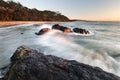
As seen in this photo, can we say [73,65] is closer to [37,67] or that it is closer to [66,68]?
[66,68]

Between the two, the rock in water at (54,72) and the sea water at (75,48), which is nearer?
the rock in water at (54,72)

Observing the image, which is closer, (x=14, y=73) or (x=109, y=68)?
(x=14, y=73)

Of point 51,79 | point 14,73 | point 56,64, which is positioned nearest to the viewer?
point 51,79

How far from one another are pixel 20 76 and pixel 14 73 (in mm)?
229

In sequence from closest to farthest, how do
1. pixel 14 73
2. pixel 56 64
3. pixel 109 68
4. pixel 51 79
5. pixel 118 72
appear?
1. pixel 51 79
2. pixel 14 73
3. pixel 56 64
4. pixel 118 72
5. pixel 109 68

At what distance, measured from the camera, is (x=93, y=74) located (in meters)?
4.22

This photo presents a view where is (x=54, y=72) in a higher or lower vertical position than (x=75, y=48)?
higher

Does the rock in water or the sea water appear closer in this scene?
the rock in water

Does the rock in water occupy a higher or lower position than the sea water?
higher

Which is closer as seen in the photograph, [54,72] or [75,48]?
[54,72]

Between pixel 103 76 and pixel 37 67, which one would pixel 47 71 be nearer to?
pixel 37 67

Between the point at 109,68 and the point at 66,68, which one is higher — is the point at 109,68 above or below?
below

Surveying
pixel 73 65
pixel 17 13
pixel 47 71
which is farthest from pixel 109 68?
pixel 17 13

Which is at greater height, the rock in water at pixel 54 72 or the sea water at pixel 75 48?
the rock in water at pixel 54 72
